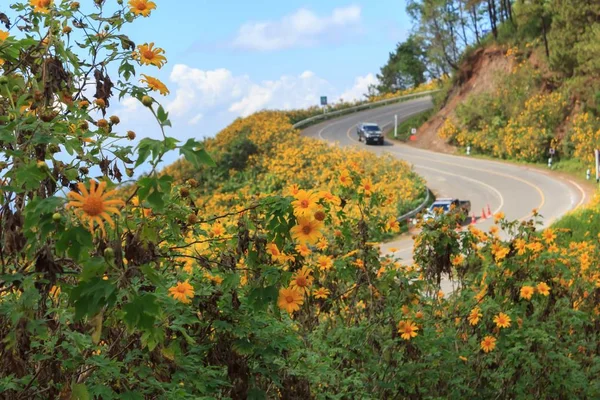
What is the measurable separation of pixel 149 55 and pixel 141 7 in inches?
12.1

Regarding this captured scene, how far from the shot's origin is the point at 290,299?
11.0ft

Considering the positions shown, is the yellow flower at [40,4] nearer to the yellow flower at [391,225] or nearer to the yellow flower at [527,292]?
the yellow flower at [391,225]

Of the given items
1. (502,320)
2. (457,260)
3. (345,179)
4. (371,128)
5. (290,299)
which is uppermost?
(345,179)

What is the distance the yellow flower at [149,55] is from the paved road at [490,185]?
14.3 meters

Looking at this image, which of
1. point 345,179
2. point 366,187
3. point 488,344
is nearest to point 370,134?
point 488,344

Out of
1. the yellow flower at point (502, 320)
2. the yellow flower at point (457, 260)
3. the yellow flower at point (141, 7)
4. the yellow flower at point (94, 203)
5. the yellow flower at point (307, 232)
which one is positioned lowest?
the yellow flower at point (502, 320)

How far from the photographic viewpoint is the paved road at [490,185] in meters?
21.2

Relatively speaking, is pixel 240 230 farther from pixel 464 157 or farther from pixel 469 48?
pixel 469 48

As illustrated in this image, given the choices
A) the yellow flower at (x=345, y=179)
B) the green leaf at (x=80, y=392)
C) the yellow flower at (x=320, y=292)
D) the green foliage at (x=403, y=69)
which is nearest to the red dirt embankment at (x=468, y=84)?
the green foliage at (x=403, y=69)

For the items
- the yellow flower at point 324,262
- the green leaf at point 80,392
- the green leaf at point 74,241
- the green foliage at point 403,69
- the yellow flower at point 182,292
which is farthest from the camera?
the green foliage at point 403,69

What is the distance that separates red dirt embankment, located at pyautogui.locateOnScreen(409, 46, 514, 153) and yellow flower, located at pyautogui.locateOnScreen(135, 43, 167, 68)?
32630 millimetres

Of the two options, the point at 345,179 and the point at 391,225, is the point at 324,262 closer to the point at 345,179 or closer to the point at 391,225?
the point at 345,179

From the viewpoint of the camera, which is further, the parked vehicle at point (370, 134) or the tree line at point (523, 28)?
the parked vehicle at point (370, 134)

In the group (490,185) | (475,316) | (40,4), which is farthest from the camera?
(490,185)
